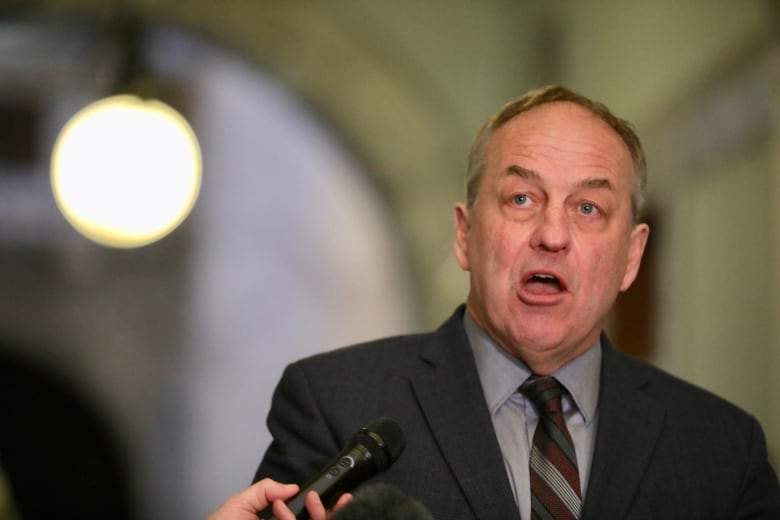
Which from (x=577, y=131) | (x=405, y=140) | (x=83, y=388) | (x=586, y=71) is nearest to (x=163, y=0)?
(x=405, y=140)

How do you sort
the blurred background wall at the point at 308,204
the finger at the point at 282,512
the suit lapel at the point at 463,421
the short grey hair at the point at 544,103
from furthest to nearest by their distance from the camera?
the blurred background wall at the point at 308,204 < the short grey hair at the point at 544,103 < the suit lapel at the point at 463,421 < the finger at the point at 282,512

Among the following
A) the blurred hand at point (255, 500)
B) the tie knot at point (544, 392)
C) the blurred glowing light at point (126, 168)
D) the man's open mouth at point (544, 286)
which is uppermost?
the blurred glowing light at point (126, 168)

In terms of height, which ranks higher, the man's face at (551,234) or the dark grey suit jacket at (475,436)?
the man's face at (551,234)

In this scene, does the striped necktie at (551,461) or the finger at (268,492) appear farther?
→ the striped necktie at (551,461)

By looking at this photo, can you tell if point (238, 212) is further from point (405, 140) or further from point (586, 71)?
point (586, 71)

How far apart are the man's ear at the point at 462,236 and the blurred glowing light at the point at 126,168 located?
3.28m

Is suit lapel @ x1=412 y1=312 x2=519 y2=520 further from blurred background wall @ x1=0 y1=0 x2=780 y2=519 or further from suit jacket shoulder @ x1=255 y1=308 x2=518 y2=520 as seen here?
blurred background wall @ x1=0 y1=0 x2=780 y2=519

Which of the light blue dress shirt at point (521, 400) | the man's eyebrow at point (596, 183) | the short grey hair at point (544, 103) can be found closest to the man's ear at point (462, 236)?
the short grey hair at point (544, 103)

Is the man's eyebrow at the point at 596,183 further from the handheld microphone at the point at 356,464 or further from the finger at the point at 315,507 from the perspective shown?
the finger at the point at 315,507

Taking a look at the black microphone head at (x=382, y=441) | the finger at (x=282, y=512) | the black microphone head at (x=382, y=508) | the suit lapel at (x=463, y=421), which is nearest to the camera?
the black microphone head at (x=382, y=508)

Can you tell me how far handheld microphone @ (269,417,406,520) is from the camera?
5.19ft

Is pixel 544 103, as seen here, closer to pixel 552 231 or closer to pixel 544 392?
pixel 552 231

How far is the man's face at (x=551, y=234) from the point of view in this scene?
2.07m

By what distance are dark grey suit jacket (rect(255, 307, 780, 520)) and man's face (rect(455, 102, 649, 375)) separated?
0.11m
